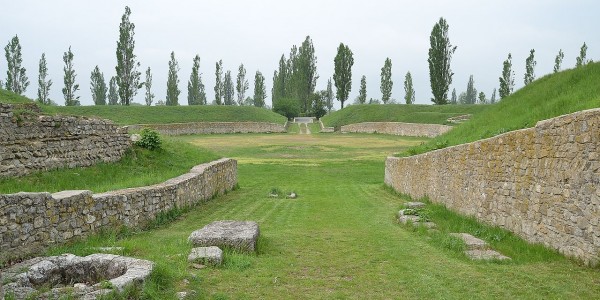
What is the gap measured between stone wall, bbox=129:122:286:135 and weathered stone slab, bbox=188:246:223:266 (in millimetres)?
60258

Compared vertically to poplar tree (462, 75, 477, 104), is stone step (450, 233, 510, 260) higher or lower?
lower

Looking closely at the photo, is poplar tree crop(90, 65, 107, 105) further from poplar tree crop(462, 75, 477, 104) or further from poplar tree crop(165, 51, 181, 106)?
poplar tree crop(462, 75, 477, 104)

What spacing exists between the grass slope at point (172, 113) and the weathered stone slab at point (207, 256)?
202ft

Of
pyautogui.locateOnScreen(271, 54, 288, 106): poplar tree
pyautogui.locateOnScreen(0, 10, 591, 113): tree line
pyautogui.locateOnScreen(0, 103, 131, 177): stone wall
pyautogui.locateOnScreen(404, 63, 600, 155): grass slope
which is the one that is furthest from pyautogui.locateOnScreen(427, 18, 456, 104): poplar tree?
pyautogui.locateOnScreen(0, 103, 131, 177): stone wall

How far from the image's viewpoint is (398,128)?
70.1 meters

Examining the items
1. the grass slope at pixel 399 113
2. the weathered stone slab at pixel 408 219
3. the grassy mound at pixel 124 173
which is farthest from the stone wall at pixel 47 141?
the grass slope at pixel 399 113

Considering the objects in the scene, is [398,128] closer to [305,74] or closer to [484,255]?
[305,74]

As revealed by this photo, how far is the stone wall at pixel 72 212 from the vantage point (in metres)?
6.74

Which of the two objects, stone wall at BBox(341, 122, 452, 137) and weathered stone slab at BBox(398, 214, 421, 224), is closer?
weathered stone slab at BBox(398, 214, 421, 224)

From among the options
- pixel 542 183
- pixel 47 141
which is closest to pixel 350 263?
pixel 542 183

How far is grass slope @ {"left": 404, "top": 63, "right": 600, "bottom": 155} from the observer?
10.7 meters

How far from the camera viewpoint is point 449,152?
13758 mm

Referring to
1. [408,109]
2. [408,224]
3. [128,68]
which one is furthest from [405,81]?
[408,224]

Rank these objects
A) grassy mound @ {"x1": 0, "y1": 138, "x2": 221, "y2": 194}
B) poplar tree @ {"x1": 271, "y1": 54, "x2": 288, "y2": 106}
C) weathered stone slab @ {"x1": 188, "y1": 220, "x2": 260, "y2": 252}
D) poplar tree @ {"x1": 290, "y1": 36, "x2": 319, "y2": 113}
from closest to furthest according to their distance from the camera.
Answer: weathered stone slab @ {"x1": 188, "y1": 220, "x2": 260, "y2": 252} < grassy mound @ {"x1": 0, "y1": 138, "x2": 221, "y2": 194} < poplar tree @ {"x1": 290, "y1": 36, "x2": 319, "y2": 113} < poplar tree @ {"x1": 271, "y1": 54, "x2": 288, "y2": 106}
